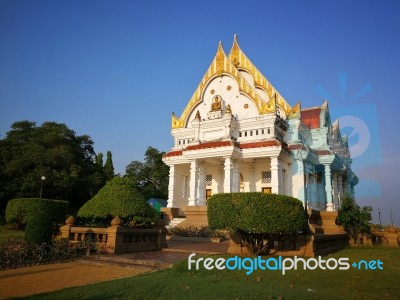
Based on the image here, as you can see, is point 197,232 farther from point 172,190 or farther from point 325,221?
point 172,190

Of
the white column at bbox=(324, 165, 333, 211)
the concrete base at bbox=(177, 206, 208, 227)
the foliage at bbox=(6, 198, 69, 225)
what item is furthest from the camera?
the white column at bbox=(324, 165, 333, 211)

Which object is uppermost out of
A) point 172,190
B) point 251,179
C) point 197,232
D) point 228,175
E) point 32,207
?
point 251,179

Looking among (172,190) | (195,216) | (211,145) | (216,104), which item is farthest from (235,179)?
(216,104)

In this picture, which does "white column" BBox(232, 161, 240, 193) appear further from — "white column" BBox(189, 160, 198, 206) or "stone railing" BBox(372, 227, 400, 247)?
"stone railing" BBox(372, 227, 400, 247)

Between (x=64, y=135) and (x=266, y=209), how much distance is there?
28.7m

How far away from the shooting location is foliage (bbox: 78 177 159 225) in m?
12.3

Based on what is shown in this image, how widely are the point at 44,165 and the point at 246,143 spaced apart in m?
18.7

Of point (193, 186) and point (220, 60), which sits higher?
point (220, 60)

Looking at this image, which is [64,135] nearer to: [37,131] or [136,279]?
[37,131]

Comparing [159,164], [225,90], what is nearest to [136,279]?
[225,90]

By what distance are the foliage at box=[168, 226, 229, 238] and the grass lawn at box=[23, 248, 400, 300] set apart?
414 inches

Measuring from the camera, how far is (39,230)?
984 cm

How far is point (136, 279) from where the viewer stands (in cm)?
698

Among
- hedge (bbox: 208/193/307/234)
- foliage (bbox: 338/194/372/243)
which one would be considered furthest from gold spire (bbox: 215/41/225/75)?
hedge (bbox: 208/193/307/234)
